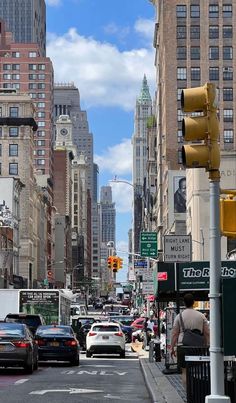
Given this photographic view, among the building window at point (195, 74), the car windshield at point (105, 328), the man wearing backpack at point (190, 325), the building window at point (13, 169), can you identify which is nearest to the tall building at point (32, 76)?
the building window at point (13, 169)

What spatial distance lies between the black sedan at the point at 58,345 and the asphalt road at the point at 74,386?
5.60ft

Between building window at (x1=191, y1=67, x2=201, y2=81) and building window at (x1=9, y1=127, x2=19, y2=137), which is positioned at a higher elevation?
building window at (x1=191, y1=67, x2=201, y2=81)

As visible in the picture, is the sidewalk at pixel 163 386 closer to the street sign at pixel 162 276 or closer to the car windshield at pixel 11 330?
the street sign at pixel 162 276

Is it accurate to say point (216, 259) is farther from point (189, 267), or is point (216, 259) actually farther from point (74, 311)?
point (74, 311)

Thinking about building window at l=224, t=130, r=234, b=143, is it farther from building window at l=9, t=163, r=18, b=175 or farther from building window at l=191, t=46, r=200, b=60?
building window at l=9, t=163, r=18, b=175

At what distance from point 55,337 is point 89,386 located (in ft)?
33.4

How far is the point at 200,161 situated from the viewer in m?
9.93

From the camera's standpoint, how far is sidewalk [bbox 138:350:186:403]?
51.2 ft

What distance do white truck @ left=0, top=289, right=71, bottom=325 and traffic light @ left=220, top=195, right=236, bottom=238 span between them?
120 feet

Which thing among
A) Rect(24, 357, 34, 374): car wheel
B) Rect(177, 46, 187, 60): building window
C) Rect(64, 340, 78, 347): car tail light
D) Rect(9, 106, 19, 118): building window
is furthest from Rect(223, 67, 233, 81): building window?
Rect(24, 357, 34, 374): car wheel

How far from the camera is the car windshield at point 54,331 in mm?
30641

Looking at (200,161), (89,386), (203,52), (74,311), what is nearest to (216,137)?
(200,161)

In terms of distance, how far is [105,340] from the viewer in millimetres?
36625

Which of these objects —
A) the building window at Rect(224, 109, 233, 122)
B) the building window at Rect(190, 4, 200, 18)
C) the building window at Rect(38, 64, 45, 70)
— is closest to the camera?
the building window at Rect(224, 109, 233, 122)
